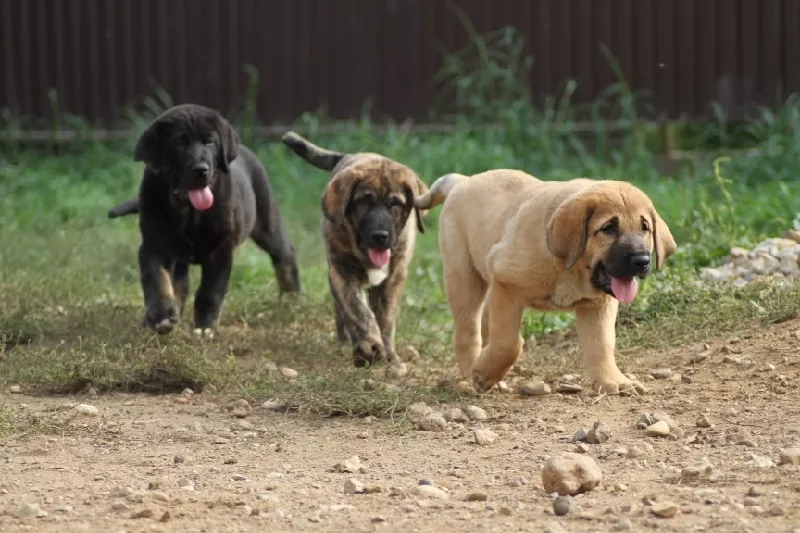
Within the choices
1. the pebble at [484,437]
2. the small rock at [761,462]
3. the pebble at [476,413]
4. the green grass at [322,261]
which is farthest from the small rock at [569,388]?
the small rock at [761,462]

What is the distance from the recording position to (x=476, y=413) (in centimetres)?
515

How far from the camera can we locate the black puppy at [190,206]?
6.85 m

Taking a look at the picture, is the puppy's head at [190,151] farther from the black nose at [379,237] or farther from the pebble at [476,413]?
the pebble at [476,413]

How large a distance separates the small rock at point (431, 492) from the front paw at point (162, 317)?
2.79 m

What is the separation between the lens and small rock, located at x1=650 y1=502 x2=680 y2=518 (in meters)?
3.56

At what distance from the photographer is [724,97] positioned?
12250 mm

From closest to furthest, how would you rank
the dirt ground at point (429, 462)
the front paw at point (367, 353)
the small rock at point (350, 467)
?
the dirt ground at point (429, 462) → the small rock at point (350, 467) → the front paw at point (367, 353)

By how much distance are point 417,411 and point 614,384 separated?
2.81ft

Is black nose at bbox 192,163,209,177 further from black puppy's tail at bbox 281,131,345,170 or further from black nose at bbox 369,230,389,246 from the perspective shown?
black puppy's tail at bbox 281,131,345,170

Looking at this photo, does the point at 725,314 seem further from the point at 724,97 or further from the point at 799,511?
the point at 724,97

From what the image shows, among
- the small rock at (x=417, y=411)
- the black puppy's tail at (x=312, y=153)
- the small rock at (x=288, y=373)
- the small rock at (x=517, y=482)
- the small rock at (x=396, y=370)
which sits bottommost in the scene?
the small rock at (x=396, y=370)

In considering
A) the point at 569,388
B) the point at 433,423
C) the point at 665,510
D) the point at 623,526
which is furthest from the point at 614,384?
the point at 623,526

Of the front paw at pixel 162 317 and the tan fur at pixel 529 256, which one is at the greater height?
the tan fur at pixel 529 256

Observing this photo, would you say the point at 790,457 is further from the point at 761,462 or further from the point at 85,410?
the point at 85,410
